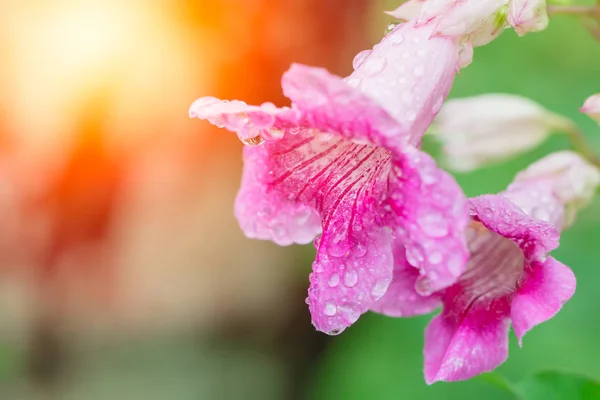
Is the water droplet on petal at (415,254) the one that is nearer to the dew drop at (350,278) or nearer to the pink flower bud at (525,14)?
the dew drop at (350,278)

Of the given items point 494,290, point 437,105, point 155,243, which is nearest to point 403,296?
point 494,290

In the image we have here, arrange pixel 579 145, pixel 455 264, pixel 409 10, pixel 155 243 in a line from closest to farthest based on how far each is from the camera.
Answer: pixel 455 264 → pixel 409 10 → pixel 579 145 → pixel 155 243

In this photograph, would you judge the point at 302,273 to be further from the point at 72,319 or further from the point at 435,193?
the point at 435,193

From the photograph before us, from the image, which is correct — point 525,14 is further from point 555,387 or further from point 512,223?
point 555,387

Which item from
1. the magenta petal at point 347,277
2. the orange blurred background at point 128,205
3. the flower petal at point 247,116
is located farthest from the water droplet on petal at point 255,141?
the orange blurred background at point 128,205

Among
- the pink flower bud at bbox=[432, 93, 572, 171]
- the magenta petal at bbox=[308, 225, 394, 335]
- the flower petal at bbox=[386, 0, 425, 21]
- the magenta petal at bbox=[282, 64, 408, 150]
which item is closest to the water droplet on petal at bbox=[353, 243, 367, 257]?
the magenta petal at bbox=[308, 225, 394, 335]

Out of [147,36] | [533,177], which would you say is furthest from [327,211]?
[147,36]

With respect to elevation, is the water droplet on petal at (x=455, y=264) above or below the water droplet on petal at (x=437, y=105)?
below
